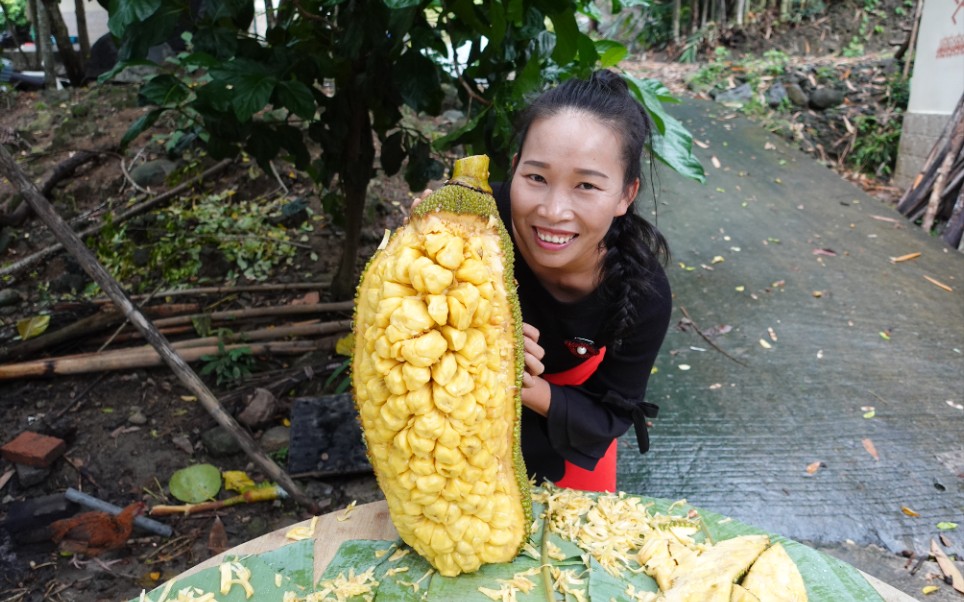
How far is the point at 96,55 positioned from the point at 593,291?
234 inches

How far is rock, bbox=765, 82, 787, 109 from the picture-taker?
7.48 meters

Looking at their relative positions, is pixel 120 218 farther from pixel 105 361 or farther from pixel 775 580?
pixel 775 580

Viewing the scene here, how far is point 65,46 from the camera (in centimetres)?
523

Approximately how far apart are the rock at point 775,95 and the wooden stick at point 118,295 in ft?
23.9

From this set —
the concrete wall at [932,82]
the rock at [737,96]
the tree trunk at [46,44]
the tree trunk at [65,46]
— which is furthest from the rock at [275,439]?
the rock at [737,96]

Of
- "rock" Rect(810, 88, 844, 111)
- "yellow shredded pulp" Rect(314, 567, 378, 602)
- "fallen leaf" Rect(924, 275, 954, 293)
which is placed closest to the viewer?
"yellow shredded pulp" Rect(314, 567, 378, 602)

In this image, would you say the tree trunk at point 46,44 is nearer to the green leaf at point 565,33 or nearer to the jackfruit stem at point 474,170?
the green leaf at point 565,33

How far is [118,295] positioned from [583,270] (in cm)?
141

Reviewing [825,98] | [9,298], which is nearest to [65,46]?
[9,298]

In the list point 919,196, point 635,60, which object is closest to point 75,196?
point 919,196

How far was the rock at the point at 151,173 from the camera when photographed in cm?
436

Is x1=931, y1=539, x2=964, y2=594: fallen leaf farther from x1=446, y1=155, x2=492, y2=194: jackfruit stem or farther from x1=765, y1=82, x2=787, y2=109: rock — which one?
x1=765, y1=82, x2=787, y2=109: rock

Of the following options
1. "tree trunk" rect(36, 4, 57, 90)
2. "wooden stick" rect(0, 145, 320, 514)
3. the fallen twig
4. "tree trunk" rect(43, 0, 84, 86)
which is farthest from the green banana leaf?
"tree trunk" rect(36, 4, 57, 90)

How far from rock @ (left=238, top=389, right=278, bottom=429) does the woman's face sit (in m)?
1.82
